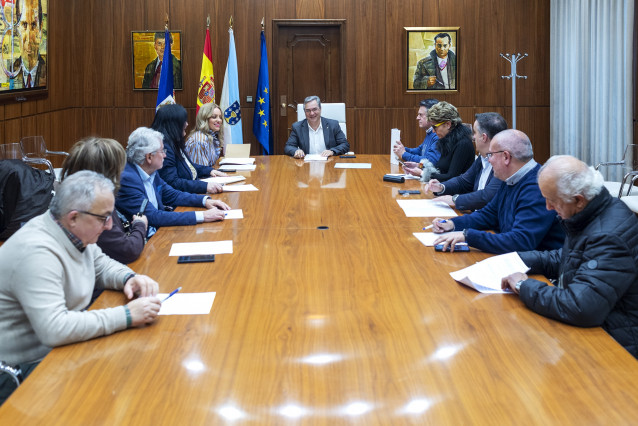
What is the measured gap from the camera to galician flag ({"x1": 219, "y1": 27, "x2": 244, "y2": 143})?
9.71m

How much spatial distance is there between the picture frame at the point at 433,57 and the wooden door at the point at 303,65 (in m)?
0.98

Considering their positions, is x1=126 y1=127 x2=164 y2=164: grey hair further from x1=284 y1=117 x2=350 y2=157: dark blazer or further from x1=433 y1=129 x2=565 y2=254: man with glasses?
x1=284 y1=117 x2=350 y2=157: dark blazer

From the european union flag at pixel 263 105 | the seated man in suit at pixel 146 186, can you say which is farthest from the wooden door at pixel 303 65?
the seated man in suit at pixel 146 186

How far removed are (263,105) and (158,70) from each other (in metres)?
1.61

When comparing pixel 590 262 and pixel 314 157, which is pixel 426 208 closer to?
pixel 590 262

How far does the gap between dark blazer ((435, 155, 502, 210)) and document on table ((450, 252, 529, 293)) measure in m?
1.50

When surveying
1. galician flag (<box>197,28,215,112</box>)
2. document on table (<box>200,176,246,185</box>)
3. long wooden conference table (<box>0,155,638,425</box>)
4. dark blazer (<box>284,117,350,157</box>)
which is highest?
galician flag (<box>197,28,215,112</box>)

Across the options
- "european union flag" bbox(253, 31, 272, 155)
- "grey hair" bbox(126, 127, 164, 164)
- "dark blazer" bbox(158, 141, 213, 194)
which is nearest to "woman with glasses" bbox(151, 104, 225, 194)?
"dark blazer" bbox(158, 141, 213, 194)

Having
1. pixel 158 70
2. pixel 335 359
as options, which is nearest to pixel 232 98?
pixel 158 70

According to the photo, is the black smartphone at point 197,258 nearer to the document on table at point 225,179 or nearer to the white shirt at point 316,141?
the document on table at point 225,179

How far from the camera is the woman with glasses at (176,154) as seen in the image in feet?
17.4

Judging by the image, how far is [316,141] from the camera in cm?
806

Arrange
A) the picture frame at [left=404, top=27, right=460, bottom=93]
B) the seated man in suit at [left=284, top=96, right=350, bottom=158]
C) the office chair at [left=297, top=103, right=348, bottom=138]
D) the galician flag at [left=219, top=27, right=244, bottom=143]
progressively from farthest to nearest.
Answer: the picture frame at [left=404, top=27, right=460, bottom=93]
the galician flag at [left=219, top=27, right=244, bottom=143]
the office chair at [left=297, top=103, right=348, bottom=138]
the seated man in suit at [left=284, top=96, right=350, bottom=158]

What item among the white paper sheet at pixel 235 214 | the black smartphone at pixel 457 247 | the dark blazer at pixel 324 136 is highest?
the dark blazer at pixel 324 136
